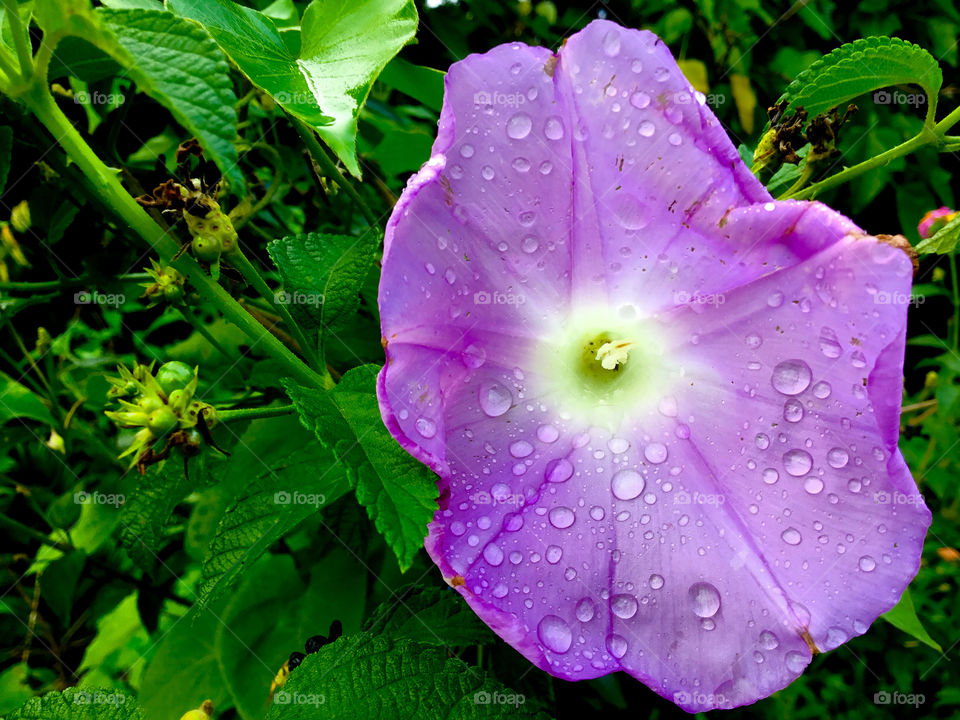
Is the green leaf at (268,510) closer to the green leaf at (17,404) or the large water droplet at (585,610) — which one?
the large water droplet at (585,610)

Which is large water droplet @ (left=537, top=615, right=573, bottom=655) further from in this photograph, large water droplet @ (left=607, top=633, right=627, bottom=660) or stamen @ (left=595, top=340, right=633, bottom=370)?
stamen @ (left=595, top=340, right=633, bottom=370)

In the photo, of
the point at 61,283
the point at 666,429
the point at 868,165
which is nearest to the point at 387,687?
the point at 666,429

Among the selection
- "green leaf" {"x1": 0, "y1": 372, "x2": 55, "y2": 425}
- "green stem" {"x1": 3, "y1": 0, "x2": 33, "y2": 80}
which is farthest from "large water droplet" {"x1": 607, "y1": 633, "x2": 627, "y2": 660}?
"green leaf" {"x1": 0, "y1": 372, "x2": 55, "y2": 425}

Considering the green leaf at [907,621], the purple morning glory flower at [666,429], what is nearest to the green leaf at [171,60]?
the purple morning glory flower at [666,429]

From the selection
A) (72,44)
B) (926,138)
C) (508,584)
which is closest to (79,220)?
(72,44)

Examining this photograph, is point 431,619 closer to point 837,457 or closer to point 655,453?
point 655,453
